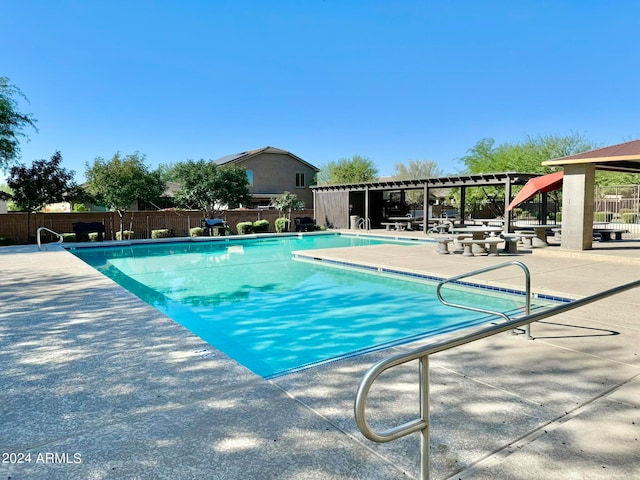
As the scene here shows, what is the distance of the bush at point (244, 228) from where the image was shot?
73.7 feet

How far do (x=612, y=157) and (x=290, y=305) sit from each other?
8.49 metres

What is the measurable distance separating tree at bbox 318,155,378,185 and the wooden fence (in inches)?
865

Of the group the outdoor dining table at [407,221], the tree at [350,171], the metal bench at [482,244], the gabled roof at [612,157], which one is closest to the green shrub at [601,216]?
the outdoor dining table at [407,221]

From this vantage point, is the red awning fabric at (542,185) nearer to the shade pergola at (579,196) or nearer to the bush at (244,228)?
the shade pergola at (579,196)

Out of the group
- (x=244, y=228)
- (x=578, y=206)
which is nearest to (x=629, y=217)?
(x=578, y=206)

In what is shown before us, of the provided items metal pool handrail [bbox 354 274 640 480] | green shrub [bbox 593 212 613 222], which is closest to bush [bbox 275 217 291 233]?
green shrub [bbox 593 212 613 222]

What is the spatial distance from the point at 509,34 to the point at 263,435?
27052mm

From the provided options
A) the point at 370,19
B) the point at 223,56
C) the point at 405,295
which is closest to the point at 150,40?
the point at 223,56

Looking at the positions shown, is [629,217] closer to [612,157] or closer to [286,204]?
[612,157]

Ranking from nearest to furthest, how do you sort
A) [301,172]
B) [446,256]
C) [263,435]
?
[263,435] < [446,256] < [301,172]

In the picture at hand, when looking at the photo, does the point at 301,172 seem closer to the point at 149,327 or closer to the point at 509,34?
the point at 509,34

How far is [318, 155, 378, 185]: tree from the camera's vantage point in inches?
1807

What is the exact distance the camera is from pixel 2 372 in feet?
12.2

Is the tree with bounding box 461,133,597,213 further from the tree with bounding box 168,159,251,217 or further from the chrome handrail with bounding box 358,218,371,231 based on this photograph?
the tree with bounding box 168,159,251,217
